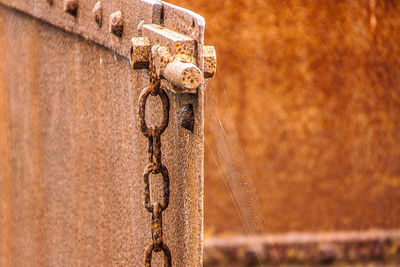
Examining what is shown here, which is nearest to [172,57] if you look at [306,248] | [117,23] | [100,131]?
[117,23]

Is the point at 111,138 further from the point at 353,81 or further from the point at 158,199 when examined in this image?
the point at 353,81

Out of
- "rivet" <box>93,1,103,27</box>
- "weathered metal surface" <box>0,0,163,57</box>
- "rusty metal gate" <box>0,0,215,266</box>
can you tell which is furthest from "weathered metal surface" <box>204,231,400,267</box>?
"rivet" <box>93,1,103,27</box>

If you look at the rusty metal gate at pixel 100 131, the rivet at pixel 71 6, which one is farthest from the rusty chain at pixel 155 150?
the rivet at pixel 71 6

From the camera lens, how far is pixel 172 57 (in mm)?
626

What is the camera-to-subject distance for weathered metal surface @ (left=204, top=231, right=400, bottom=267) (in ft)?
8.77

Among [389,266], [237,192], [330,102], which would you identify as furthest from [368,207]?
[237,192]

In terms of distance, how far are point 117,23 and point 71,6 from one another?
222mm

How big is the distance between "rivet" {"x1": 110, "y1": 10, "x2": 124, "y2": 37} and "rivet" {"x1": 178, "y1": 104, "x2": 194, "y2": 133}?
0.24 m

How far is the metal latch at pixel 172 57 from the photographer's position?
0.60 m

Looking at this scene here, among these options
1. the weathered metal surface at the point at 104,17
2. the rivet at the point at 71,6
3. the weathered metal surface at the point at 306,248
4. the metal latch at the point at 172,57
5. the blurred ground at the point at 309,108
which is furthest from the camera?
the weathered metal surface at the point at 306,248

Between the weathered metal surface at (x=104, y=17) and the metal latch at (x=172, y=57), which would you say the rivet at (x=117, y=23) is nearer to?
the weathered metal surface at (x=104, y=17)

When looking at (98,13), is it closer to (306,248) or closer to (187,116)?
(187,116)

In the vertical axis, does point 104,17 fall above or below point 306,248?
above

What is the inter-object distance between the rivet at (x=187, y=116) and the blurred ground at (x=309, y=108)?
1813 mm
